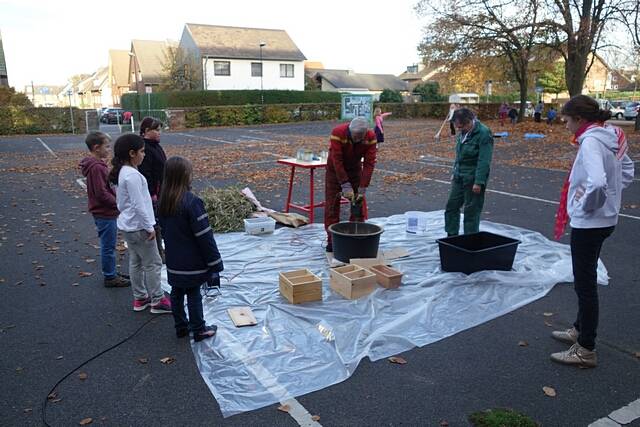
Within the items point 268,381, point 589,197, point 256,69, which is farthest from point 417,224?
point 256,69

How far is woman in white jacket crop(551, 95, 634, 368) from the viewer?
3109mm

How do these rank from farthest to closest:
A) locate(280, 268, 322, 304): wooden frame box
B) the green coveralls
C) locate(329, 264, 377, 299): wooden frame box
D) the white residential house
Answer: the white residential house < the green coveralls < locate(329, 264, 377, 299): wooden frame box < locate(280, 268, 322, 304): wooden frame box

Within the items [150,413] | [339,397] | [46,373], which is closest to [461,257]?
[339,397]

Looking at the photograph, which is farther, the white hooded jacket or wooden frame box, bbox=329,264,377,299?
wooden frame box, bbox=329,264,377,299

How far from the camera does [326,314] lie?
4.30m

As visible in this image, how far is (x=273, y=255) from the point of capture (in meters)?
5.96

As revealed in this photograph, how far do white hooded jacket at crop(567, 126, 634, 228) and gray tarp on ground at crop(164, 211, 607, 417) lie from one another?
4.68 feet

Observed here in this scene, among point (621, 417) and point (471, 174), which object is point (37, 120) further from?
point (621, 417)

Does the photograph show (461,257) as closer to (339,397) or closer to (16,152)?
(339,397)

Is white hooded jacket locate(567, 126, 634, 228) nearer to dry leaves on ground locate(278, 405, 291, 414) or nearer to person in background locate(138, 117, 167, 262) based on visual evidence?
dry leaves on ground locate(278, 405, 291, 414)

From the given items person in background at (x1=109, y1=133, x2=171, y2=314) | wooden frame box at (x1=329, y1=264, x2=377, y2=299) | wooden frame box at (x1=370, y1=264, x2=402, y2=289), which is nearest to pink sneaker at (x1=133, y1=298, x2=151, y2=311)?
person in background at (x1=109, y1=133, x2=171, y2=314)

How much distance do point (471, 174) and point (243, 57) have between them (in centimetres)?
4402

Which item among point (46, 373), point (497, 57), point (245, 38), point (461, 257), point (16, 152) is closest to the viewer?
point (46, 373)

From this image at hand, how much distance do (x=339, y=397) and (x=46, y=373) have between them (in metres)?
2.10
